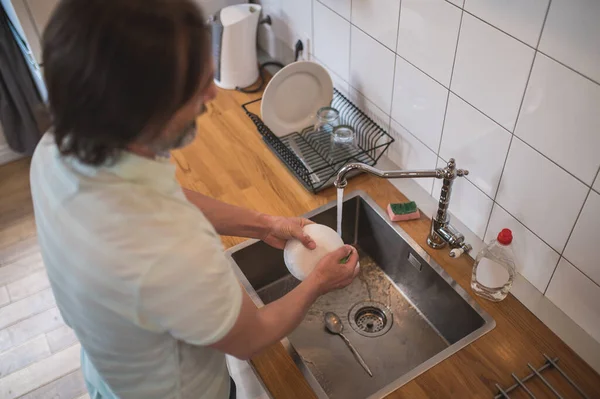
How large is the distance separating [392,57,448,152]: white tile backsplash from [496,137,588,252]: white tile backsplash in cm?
23

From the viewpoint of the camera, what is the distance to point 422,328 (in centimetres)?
131

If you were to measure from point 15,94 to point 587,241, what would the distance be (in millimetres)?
2392

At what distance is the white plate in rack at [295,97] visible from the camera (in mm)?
1599

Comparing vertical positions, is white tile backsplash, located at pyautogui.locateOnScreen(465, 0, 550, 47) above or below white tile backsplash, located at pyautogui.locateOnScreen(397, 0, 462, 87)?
above

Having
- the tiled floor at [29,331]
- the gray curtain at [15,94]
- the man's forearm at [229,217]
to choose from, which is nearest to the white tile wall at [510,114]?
the man's forearm at [229,217]

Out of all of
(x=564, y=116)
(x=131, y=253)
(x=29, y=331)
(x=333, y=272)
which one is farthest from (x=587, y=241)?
(x=29, y=331)

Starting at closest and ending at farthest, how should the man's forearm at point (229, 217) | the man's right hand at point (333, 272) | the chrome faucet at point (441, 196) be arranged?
the man's right hand at point (333, 272), the man's forearm at point (229, 217), the chrome faucet at point (441, 196)

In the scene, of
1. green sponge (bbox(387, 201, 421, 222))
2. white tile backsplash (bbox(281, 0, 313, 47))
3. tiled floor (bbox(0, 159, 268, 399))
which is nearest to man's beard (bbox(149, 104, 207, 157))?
green sponge (bbox(387, 201, 421, 222))

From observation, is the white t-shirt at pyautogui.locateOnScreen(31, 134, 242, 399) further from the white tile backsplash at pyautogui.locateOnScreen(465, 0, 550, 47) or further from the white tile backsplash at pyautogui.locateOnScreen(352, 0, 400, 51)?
the white tile backsplash at pyautogui.locateOnScreen(352, 0, 400, 51)

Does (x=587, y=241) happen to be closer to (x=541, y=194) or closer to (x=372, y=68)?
(x=541, y=194)

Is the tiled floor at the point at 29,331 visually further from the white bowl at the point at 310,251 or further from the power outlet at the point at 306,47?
the power outlet at the point at 306,47

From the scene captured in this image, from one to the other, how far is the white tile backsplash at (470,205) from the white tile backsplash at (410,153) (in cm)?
5

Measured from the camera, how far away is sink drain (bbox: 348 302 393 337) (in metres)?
1.32

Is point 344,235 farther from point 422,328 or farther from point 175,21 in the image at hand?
point 175,21
